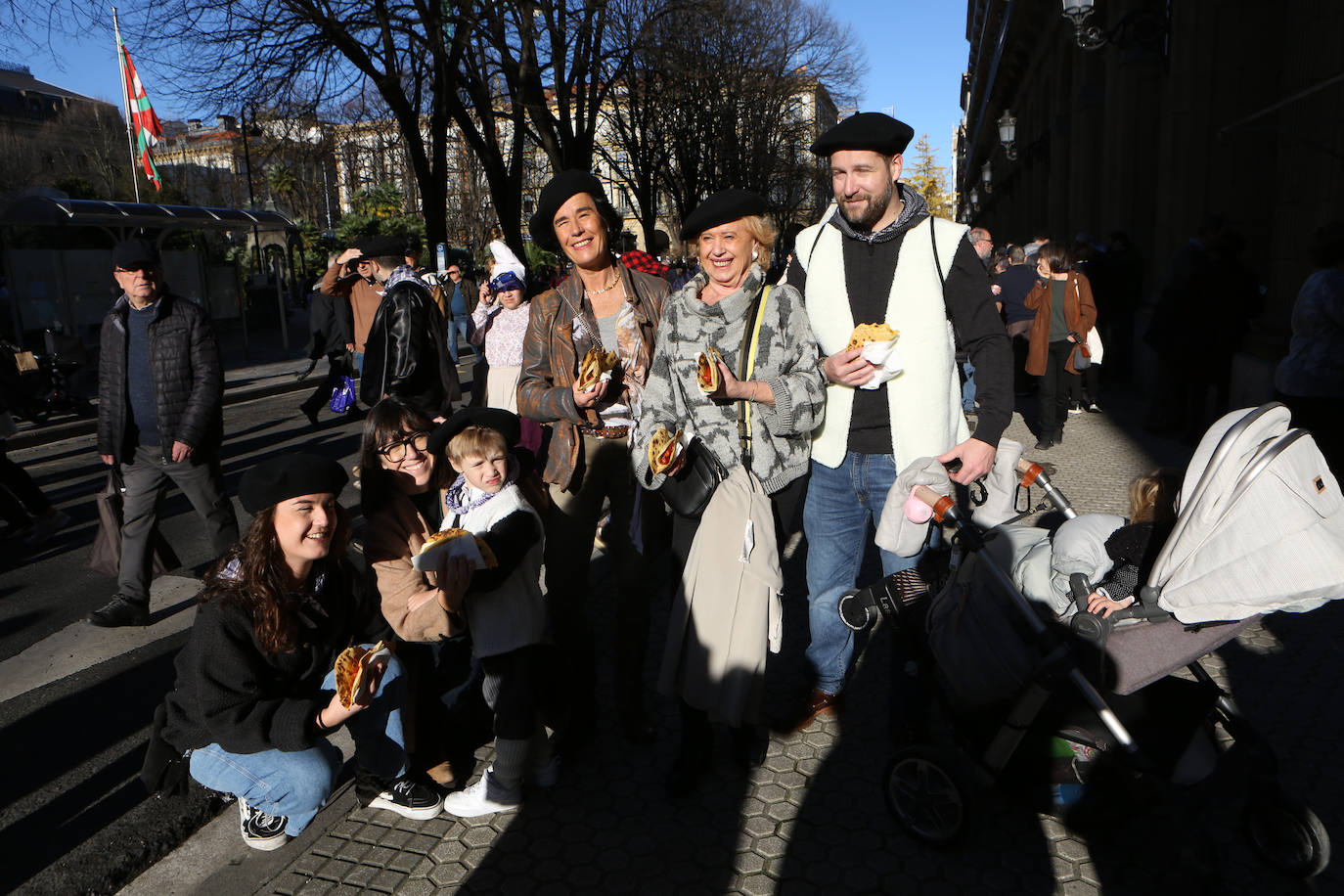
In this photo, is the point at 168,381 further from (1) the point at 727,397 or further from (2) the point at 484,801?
(1) the point at 727,397

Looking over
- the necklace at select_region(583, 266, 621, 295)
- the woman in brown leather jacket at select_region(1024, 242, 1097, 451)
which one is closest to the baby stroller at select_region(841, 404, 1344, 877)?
the necklace at select_region(583, 266, 621, 295)

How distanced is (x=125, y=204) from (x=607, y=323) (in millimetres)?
16090

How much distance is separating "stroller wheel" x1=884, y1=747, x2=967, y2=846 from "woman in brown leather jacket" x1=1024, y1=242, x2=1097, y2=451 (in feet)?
21.4

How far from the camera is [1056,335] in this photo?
9211 millimetres

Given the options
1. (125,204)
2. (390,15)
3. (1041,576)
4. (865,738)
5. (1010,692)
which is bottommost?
(865,738)

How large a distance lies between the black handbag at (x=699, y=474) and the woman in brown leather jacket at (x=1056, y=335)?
6499mm

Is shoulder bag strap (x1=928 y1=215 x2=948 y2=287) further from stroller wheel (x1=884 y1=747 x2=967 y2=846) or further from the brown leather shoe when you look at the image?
the brown leather shoe

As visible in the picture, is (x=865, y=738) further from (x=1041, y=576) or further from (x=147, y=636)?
(x=147, y=636)

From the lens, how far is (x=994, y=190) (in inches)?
1646

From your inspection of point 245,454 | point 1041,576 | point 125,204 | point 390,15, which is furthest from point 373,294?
point 125,204

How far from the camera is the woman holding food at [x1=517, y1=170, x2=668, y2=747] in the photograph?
11.1 ft

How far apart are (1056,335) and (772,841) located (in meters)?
7.39

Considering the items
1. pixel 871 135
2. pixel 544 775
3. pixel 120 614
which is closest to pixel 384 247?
pixel 120 614

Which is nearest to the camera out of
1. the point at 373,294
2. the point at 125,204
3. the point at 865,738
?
the point at 865,738
